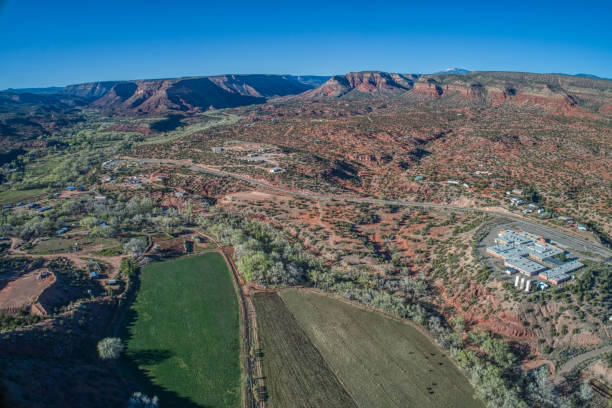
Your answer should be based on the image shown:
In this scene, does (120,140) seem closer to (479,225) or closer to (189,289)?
(189,289)

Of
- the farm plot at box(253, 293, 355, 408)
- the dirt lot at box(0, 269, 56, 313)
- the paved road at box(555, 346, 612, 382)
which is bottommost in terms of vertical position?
the farm plot at box(253, 293, 355, 408)

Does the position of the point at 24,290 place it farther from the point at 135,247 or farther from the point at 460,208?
the point at 460,208

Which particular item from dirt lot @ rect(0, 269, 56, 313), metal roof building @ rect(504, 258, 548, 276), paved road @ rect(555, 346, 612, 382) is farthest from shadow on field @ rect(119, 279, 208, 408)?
metal roof building @ rect(504, 258, 548, 276)

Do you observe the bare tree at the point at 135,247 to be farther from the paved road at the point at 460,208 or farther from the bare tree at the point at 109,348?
the paved road at the point at 460,208

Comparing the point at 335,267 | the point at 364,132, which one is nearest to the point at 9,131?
the point at 364,132

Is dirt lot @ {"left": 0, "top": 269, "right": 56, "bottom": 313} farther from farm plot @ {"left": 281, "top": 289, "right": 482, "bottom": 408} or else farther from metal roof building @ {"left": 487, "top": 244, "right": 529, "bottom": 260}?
metal roof building @ {"left": 487, "top": 244, "right": 529, "bottom": 260}

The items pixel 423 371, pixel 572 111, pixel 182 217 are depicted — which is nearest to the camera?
pixel 423 371

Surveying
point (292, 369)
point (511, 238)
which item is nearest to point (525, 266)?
point (511, 238)
